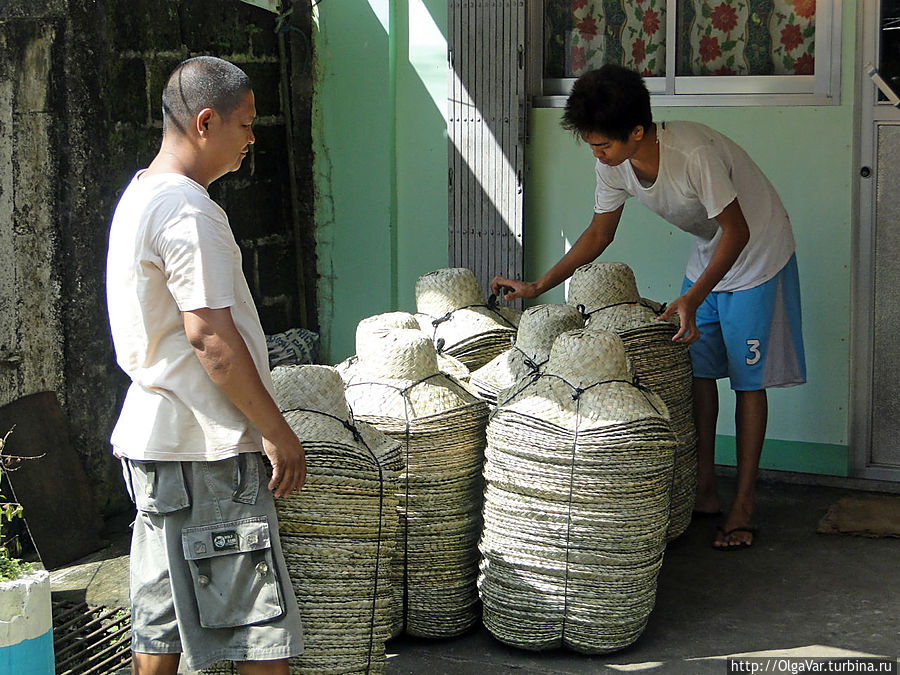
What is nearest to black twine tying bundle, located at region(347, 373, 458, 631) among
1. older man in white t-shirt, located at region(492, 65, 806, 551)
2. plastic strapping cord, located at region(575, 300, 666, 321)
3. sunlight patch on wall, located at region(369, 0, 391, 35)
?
plastic strapping cord, located at region(575, 300, 666, 321)

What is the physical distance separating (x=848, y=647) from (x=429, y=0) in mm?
3878

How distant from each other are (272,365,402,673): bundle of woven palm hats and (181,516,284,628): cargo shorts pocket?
0.41 metres

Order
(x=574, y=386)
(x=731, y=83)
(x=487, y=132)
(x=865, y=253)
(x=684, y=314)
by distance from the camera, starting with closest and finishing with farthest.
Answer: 1. (x=574, y=386)
2. (x=684, y=314)
3. (x=865, y=253)
4. (x=731, y=83)
5. (x=487, y=132)

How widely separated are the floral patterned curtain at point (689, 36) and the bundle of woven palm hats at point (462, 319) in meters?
1.77

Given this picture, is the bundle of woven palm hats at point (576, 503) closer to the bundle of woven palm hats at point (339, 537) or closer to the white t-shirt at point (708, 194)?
the bundle of woven palm hats at point (339, 537)

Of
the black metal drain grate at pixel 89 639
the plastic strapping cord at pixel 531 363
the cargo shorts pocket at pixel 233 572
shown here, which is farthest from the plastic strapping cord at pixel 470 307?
the cargo shorts pocket at pixel 233 572

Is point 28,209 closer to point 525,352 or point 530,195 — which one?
point 525,352

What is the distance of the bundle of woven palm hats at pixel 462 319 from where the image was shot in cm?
451

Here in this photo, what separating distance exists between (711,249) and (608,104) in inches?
35.8

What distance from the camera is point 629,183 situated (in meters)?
4.59

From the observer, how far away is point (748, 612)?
13.4ft

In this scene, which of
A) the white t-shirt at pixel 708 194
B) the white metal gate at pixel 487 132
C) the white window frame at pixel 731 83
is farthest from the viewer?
the white metal gate at pixel 487 132

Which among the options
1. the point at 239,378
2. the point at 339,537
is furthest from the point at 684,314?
the point at 239,378

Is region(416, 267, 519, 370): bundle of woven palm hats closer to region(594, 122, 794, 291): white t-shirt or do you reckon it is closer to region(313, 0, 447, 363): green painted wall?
region(594, 122, 794, 291): white t-shirt
